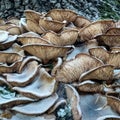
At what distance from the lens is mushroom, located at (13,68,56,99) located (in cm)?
176

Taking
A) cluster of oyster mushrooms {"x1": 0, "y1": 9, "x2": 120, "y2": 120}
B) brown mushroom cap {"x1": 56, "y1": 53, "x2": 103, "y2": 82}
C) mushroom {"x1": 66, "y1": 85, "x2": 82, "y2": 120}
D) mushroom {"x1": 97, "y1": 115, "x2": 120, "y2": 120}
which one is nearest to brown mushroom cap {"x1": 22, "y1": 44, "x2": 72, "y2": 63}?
cluster of oyster mushrooms {"x1": 0, "y1": 9, "x2": 120, "y2": 120}

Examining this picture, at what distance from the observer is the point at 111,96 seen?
173cm

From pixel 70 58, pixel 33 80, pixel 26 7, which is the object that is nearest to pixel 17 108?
pixel 33 80

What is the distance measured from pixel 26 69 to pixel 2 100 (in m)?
0.23

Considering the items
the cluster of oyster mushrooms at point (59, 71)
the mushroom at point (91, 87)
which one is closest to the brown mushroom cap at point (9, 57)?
the cluster of oyster mushrooms at point (59, 71)

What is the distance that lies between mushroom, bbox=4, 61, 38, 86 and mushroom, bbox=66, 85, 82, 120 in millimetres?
200

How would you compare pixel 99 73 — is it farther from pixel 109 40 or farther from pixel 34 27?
pixel 34 27

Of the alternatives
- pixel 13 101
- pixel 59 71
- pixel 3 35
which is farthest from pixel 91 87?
pixel 3 35

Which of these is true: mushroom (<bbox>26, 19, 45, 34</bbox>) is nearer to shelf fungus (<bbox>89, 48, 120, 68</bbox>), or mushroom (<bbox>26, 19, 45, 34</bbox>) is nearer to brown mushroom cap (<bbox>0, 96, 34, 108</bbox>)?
shelf fungus (<bbox>89, 48, 120, 68</bbox>)

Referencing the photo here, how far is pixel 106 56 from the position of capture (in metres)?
1.92

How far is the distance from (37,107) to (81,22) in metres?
0.78

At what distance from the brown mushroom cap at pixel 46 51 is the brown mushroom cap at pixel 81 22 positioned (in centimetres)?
37

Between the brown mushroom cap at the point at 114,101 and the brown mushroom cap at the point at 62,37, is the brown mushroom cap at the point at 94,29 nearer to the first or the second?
the brown mushroom cap at the point at 62,37

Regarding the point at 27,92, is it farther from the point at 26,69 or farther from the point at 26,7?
the point at 26,7
